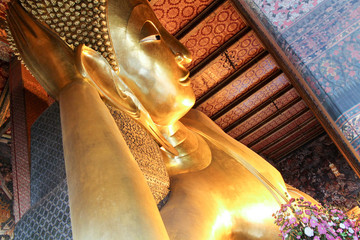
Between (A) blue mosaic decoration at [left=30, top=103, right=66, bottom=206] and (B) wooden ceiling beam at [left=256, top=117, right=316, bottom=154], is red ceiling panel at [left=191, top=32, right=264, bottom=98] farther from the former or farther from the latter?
(A) blue mosaic decoration at [left=30, top=103, right=66, bottom=206]

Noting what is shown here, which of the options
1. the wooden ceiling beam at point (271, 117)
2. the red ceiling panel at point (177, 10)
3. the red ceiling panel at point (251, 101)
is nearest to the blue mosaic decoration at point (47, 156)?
the red ceiling panel at point (177, 10)

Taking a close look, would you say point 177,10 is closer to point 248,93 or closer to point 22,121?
point 248,93

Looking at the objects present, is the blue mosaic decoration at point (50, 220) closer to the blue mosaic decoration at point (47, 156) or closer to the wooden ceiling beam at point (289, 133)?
the blue mosaic decoration at point (47, 156)

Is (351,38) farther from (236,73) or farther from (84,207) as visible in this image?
(236,73)

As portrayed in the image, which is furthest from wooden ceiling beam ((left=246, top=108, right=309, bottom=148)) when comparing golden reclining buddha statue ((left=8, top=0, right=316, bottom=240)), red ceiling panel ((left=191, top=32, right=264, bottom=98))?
golden reclining buddha statue ((left=8, top=0, right=316, bottom=240))

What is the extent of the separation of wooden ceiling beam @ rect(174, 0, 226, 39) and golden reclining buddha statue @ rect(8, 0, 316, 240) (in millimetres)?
1434

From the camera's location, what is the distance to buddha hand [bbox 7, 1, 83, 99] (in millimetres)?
1513

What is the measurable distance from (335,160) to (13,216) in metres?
5.69

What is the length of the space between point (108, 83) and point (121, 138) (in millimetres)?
470

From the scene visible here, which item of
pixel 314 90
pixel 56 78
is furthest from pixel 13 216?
pixel 314 90

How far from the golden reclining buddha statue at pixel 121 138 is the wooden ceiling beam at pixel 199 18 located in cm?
143

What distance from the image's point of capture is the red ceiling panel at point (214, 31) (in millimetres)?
3542

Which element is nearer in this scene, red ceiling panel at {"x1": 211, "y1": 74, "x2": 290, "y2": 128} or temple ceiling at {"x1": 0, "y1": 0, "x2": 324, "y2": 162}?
temple ceiling at {"x1": 0, "y1": 0, "x2": 324, "y2": 162}

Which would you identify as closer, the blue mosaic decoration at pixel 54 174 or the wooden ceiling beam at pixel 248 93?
the blue mosaic decoration at pixel 54 174
